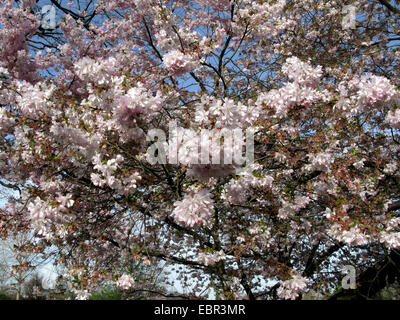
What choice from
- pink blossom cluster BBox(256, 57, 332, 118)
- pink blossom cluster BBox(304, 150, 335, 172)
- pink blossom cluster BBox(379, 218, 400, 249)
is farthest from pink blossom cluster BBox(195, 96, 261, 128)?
pink blossom cluster BBox(379, 218, 400, 249)

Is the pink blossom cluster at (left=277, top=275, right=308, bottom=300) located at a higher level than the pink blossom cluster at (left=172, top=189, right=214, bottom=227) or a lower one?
lower

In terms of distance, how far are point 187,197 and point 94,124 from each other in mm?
1388

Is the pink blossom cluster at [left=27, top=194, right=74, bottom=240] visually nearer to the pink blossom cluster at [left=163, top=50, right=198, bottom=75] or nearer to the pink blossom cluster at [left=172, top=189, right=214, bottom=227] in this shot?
the pink blossom cluster at [left=172, top=189, right=214, bottom=227]

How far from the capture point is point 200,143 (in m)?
2.25

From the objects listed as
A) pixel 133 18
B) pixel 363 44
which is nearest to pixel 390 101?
pixel 363 44

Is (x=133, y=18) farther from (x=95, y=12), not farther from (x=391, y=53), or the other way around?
(x=391, y=53)

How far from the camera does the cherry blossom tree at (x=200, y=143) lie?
3.08 metres

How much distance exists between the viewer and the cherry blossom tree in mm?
3076

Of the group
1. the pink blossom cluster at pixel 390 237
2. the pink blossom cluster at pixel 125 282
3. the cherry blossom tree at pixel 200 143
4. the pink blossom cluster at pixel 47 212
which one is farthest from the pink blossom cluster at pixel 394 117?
the pink blossom cluster at pixel 47 212

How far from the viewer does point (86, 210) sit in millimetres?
4270

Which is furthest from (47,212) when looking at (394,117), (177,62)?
(394,117)

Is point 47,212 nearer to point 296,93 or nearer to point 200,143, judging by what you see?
point 200,143

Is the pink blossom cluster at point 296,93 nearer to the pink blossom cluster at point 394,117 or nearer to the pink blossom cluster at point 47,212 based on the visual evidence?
the pink blossom cluster at point 394,117

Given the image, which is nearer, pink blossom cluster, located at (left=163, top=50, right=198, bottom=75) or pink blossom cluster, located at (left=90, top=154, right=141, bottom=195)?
pink blossom cluster, located at (left=90, top=154, right=141, bottom=195)
